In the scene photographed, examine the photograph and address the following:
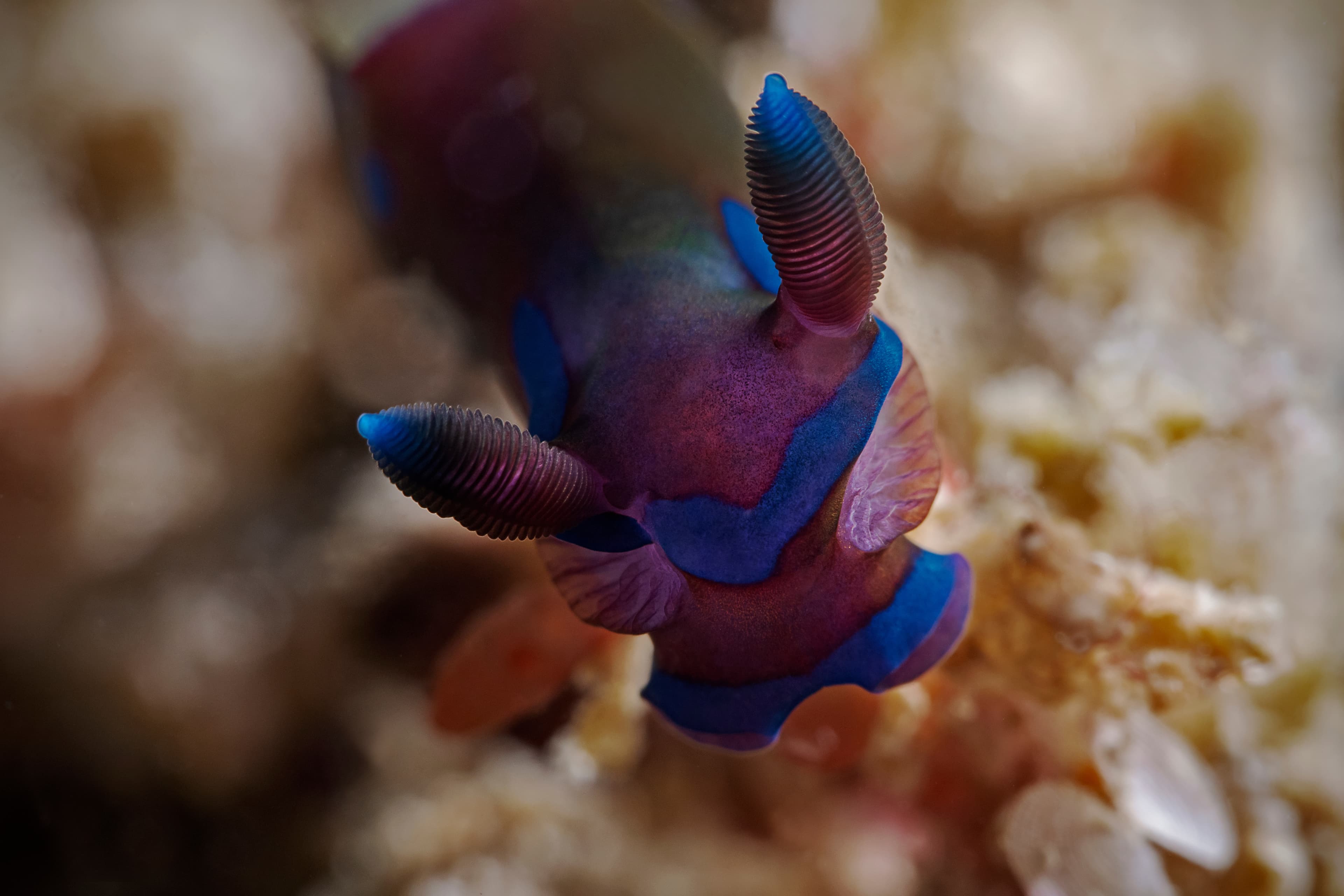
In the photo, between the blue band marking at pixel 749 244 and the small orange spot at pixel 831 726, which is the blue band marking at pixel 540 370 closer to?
the blue band marking at pixel 749 244

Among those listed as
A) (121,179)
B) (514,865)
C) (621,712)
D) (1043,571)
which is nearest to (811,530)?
(1043,571)

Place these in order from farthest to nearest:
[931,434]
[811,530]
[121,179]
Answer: [121,179] → [931,434] → [811,530]

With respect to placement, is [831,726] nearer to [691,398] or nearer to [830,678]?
[830,678]

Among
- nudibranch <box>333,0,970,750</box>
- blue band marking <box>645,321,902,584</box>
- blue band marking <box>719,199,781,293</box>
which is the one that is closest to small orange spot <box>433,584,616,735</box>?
nudibranch <box>333,0,970,750</box>

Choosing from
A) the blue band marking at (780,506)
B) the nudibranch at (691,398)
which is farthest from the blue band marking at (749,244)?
the blue band marking at (780,506)

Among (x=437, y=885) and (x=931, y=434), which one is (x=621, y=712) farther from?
(x=931, y=434)

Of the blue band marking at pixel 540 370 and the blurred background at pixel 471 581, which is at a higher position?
the blue band marking at pixel 540 370

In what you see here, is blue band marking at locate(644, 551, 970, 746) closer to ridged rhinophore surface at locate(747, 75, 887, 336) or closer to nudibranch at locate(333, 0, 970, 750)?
nudibranch at locate(333, 0, 970, 750)
